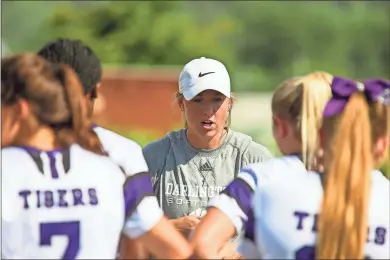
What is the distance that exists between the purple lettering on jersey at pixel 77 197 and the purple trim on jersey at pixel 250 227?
599mm

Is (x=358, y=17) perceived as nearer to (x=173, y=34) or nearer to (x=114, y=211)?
(x=173, y=34)

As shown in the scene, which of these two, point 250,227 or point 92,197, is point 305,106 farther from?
point 92,197

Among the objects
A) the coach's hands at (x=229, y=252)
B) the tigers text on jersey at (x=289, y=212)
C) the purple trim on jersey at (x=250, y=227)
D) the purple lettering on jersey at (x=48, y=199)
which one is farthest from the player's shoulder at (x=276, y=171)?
the purple lettering on jersey at (x=48, y=199)

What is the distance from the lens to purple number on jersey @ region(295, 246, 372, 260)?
3592 millimetres

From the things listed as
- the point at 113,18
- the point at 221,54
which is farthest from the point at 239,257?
the point at 221,54

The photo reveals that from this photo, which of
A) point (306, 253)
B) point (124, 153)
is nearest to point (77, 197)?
point (124, 153)

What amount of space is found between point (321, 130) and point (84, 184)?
861 mm

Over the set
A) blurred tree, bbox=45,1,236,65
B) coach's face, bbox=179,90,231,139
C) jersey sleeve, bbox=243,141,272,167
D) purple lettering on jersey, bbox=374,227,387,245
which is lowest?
purple lettering on jersey, bbox=374,227,387,245

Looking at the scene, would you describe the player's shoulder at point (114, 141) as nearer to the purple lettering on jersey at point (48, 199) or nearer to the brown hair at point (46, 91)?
the brown hair at point (46, 91)

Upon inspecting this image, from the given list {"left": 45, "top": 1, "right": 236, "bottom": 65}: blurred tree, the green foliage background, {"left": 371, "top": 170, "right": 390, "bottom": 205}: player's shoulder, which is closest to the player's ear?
{"left": 371, "top": 170, "right": 390, "bottom": 205}: player's shoulder

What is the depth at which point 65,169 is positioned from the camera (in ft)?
12.0

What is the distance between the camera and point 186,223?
4695 mm

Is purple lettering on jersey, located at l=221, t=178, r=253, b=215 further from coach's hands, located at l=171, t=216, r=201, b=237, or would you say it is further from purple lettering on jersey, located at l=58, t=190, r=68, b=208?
coach's hands, located at l=171, t=216, r=201, b=237

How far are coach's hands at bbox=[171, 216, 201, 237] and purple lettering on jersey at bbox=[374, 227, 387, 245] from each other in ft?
3.65
